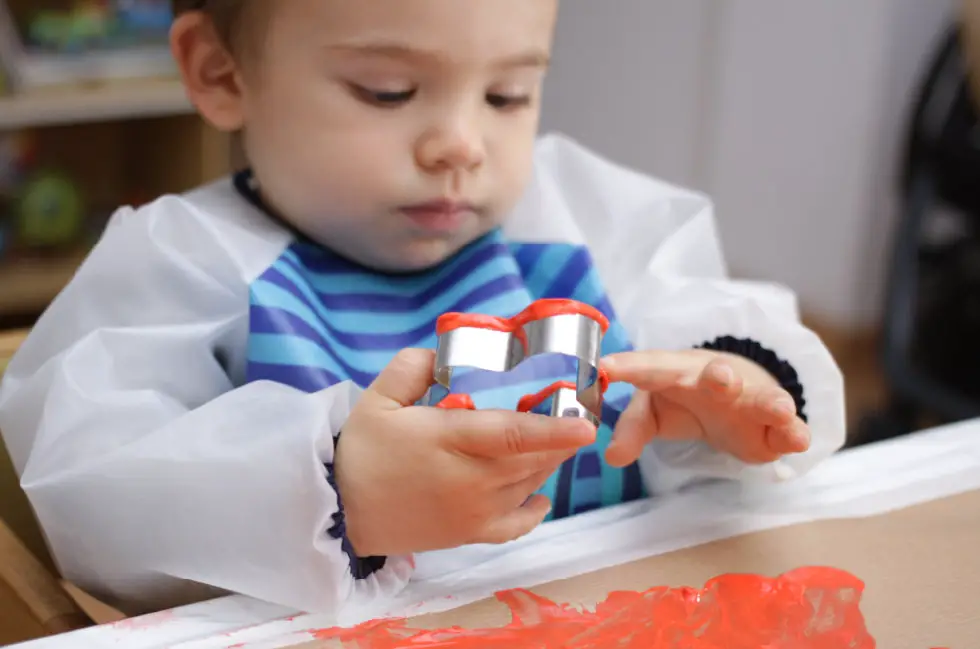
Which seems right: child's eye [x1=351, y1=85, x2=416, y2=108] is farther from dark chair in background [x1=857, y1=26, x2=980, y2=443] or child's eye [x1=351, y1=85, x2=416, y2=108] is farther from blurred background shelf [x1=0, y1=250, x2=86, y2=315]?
blurred background shelf [x1=0, y1=250, x2=86, y2=315]

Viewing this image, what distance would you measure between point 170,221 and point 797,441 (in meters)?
0.40

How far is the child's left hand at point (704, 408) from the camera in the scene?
0.57m

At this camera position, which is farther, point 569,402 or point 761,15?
point 761,15

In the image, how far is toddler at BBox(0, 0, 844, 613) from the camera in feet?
1.71

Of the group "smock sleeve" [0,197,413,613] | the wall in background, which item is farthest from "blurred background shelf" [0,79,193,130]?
"smock sleeve" [0,197,413,613]

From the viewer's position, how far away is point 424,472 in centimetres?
50

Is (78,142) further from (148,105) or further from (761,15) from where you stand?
(761,15)

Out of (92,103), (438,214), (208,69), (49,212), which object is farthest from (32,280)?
(438,214)

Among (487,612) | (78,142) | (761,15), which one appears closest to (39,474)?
(487,612)

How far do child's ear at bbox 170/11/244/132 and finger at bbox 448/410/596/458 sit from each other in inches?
12.8

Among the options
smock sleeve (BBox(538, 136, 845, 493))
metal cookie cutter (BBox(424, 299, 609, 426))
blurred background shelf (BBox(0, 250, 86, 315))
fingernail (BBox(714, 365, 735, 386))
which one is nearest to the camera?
metal cookie cutter (BBox(424, 299, 609, 426))

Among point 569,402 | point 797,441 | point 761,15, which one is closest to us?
point 569,402

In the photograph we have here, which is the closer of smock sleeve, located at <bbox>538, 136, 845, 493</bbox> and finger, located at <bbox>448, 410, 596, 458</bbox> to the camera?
finger, located at <bbox>448, 410, 596, 458</bbox>

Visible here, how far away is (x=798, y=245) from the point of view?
2.27 m
